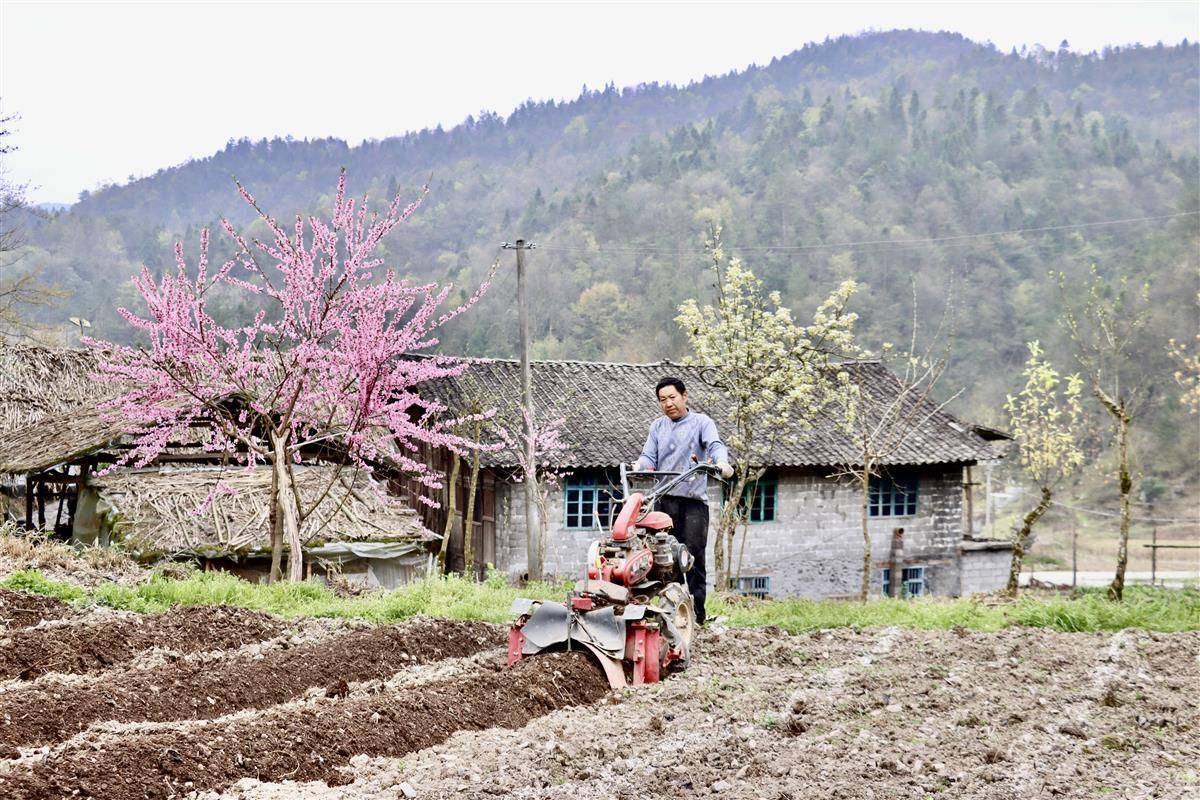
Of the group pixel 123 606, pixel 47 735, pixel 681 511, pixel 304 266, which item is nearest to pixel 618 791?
pixel 47 735

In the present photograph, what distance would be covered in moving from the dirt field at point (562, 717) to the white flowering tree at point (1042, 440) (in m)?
6.21

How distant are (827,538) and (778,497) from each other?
4.63 feet

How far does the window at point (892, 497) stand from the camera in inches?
1054

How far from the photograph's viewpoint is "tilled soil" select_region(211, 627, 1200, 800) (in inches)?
210

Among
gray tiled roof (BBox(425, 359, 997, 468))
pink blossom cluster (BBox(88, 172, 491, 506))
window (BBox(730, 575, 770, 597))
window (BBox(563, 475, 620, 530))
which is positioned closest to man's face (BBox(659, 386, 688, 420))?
pink blossom cluster (BBox(88, 172, 491, 506))

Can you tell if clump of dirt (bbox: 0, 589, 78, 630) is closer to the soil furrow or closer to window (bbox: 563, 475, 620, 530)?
the soil furrow

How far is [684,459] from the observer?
8.98m

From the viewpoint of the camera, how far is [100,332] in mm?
50438

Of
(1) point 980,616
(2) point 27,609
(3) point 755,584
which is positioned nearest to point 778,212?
(3) point 755,584

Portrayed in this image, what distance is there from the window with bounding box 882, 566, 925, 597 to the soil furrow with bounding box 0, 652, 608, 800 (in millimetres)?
20391

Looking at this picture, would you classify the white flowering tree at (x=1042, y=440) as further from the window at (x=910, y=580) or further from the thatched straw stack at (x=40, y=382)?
the thatched straw stack at (x=40, y=382)

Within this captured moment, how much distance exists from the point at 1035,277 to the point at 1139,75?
72615 millimetres

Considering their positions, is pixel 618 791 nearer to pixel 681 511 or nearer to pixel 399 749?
pixel 399 749

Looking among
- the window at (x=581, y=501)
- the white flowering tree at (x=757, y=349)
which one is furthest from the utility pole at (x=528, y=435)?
the white flowering tree at (x=757, y=349)
